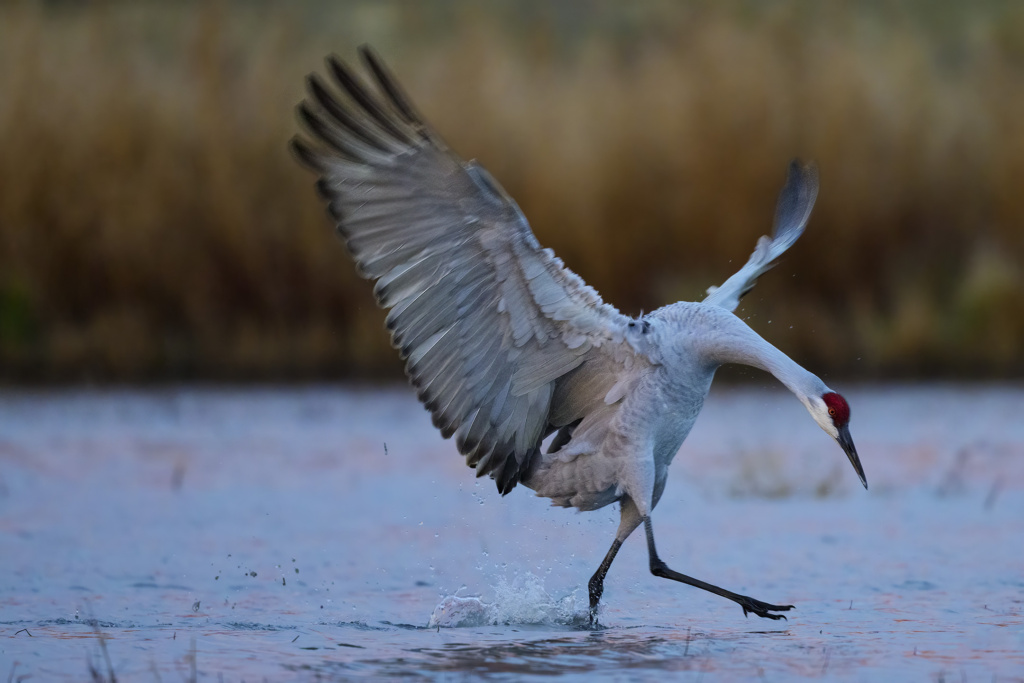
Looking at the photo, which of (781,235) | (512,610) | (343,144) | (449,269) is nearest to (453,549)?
(512,610)

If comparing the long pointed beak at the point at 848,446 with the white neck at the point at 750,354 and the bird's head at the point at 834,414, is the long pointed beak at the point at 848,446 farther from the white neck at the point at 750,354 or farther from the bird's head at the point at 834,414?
the white neck at the point at 750,354

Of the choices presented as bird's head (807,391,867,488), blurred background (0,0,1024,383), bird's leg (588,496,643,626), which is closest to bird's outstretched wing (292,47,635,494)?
bird's leg (588,496,643,626)

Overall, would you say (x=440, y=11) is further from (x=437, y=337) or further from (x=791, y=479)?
(x=437, y=337)

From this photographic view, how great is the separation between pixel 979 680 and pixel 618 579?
87.9 inches

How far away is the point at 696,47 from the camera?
44.3ft

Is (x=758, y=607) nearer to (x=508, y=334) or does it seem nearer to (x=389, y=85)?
(x=508, y=334)

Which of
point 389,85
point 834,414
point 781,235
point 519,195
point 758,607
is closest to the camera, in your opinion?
point 389,85

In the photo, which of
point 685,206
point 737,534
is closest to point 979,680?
point 737,534

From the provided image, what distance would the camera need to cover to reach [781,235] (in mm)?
6672

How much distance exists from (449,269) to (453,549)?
2.26 meters

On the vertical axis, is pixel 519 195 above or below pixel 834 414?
above

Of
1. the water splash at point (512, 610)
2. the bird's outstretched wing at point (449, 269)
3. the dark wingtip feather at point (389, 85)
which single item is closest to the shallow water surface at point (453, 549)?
the water splash at point (512, 610)

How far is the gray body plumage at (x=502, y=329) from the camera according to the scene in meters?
5.37

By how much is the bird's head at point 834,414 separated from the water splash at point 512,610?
117 centimetres
